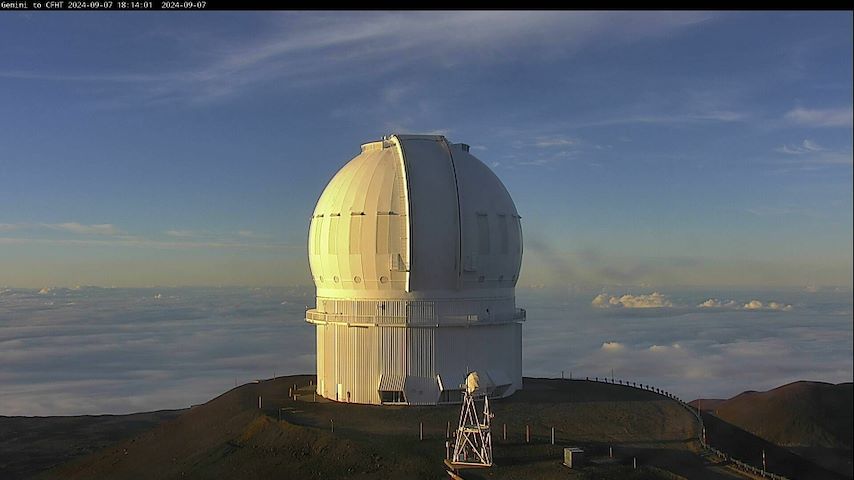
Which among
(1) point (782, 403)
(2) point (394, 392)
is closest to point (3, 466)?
(2) point (394, 392)

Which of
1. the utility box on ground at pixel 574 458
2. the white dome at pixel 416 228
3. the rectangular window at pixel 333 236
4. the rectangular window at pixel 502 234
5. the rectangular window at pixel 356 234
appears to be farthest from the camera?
the rectangular window at pixel 502 234

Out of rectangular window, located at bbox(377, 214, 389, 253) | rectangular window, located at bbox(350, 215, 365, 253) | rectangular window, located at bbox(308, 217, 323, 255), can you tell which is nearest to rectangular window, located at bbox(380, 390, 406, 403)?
rectangular window, located at bbox(377, 214, 389, 253)

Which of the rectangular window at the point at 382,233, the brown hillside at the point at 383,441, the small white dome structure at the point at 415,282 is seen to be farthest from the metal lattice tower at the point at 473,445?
the rectangular window at the point at 382,233

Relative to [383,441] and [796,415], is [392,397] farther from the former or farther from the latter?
[796,415]

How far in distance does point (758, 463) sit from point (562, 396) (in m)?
9.70

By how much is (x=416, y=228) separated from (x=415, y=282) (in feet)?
8.90

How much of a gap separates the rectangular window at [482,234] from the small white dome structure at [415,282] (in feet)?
0.17

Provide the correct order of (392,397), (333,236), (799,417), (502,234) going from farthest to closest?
(799,417) → (502,234) → (333,236) → (392,397)

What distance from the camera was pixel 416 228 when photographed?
35.5 metres

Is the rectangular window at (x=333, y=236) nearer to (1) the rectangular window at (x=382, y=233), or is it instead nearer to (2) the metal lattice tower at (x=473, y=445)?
(1) the rectangular window at (x=382, y=233)

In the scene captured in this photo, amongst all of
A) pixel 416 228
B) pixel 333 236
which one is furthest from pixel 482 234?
pixel 333 236

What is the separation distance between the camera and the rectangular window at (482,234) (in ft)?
121

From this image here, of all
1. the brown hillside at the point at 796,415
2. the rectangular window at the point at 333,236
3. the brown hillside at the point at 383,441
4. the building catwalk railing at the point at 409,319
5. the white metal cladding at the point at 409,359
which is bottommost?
the brown hillside at the point at 796,415

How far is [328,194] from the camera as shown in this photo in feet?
130
